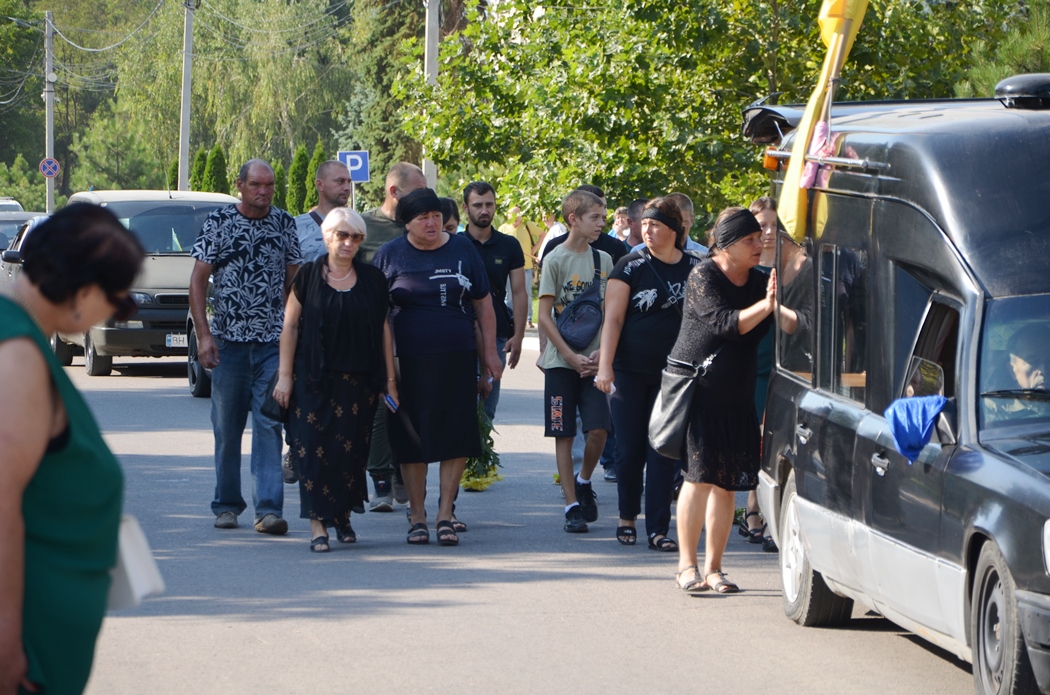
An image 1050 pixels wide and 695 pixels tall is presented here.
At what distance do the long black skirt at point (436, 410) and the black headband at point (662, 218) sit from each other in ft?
4.16

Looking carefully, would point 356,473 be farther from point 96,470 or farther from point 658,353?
point 96,470

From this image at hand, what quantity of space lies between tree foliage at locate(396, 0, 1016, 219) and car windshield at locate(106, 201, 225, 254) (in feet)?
12.5

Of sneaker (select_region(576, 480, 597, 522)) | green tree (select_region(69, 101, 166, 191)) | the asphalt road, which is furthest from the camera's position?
green tree (select_region(69, 101, 166, 191))

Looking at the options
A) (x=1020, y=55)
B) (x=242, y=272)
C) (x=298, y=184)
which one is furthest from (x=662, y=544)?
(x=298, y=184)

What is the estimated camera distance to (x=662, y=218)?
892 cm

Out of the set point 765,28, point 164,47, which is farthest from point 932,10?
point 164,47

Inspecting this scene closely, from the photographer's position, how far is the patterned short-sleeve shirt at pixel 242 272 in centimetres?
955

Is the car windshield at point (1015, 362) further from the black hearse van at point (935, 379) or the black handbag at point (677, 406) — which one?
the black handbag at point (677, 406)

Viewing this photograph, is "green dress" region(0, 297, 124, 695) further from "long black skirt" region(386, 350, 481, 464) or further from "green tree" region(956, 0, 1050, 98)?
"green tree" region(956, 0, 1050, 98)

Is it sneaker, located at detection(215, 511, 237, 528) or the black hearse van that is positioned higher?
the black hearse van

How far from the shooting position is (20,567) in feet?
10.2

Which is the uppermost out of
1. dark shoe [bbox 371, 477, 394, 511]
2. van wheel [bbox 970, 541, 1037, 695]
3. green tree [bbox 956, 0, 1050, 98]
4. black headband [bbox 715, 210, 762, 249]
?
green tree [bbox 956, 0, 1050, 98]

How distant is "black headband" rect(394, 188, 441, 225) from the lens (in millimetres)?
9109

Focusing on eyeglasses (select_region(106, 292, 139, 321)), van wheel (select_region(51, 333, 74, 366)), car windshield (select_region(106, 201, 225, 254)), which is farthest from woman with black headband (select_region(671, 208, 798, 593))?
van wheel (select_region(51, 333, 74, 366))
